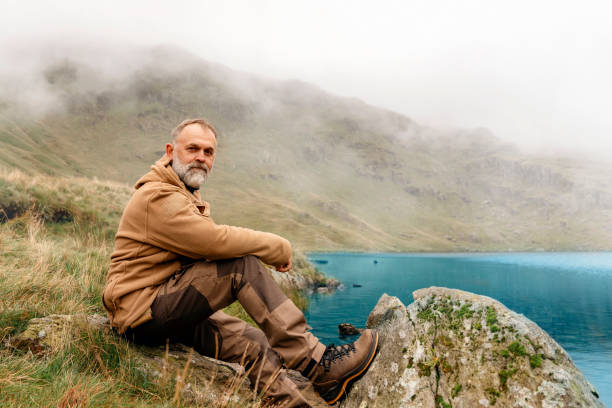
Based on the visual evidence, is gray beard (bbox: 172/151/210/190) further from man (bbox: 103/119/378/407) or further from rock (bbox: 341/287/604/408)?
rock (bbox: 341/287/604/408)

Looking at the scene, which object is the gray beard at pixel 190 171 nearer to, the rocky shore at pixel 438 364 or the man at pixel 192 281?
the man at pixel 192 281

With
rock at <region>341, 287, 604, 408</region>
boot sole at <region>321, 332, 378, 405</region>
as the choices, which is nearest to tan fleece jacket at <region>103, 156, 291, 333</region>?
boot sole at <region>321, 332, 378, 405</region>

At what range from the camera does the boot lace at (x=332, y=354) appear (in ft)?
13.0

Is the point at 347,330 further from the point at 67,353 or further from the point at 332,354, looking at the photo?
the point at 67,353

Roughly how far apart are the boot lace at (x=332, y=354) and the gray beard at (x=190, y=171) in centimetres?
259

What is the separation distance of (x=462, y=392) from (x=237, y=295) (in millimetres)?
2950

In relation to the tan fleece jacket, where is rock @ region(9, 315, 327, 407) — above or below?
below

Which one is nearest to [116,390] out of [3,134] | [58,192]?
[58,192]

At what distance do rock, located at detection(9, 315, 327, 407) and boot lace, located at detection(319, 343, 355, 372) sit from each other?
1.21 feet

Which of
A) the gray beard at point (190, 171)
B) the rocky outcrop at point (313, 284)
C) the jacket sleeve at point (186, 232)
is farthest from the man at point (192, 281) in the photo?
the rocky outcrop at point (313, 284)

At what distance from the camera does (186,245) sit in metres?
3.54

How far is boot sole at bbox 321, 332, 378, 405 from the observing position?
4.25m

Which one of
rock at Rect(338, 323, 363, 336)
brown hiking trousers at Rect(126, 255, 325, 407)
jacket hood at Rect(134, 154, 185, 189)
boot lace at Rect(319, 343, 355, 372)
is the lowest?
rock at Rect(338, 323, 363, 336)

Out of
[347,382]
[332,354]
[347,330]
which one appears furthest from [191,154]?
[347,330]
